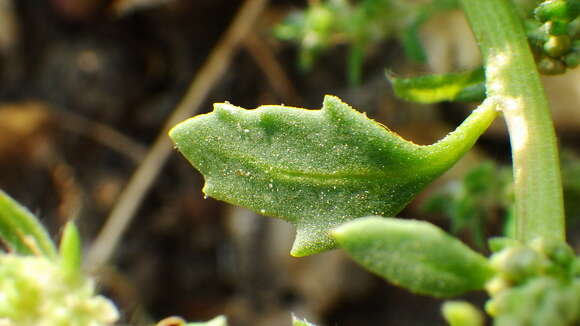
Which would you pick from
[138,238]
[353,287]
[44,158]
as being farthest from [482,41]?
[44,158]

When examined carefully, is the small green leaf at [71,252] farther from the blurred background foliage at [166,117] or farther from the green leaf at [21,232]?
the blurred background foliage at [166,117]

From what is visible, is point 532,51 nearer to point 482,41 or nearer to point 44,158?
point 482,41

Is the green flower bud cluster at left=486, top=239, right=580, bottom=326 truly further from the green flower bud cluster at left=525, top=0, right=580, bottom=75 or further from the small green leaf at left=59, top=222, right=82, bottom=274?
the small green leaf at left=59, top=222, right=82, bottom=274

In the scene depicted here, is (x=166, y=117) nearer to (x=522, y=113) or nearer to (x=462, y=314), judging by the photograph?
(x=522, y=113)

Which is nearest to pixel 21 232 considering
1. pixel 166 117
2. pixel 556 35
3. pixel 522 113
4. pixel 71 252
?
pixel 71 252

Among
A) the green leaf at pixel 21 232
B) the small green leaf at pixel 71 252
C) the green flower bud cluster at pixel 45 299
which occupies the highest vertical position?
the green leaf at pixel 21 232

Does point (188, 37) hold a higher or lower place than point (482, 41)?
higher

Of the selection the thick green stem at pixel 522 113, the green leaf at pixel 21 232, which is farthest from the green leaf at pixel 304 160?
the green leaf at pixel 21 232
